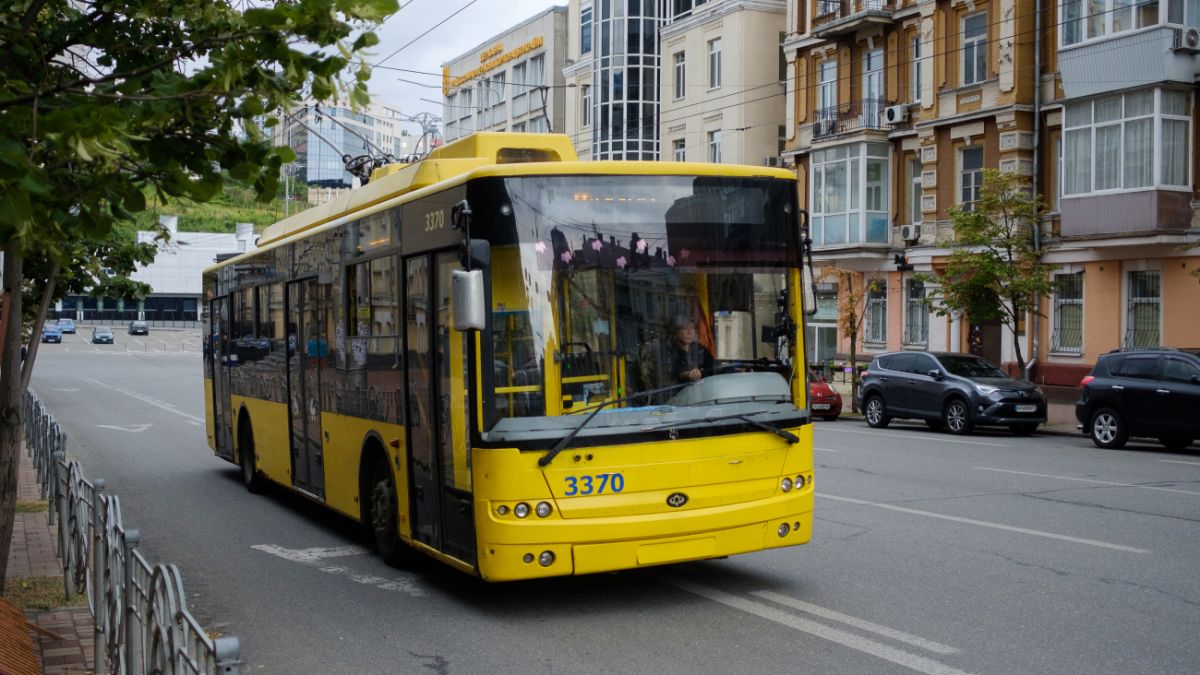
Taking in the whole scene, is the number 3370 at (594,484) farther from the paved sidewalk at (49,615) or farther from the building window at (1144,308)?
the building window at (1144,308)

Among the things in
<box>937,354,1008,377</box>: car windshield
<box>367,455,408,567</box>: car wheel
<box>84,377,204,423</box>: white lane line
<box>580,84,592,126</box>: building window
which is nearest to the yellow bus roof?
<box>367,455,408,567</box>: car wheel

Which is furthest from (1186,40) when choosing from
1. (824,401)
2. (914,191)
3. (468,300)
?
(468,300)

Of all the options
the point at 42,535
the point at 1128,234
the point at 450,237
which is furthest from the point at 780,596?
the point at 1128,234

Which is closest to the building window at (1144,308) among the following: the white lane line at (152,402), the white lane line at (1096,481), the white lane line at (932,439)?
the white lane line at (932,439)

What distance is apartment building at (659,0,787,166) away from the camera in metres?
48.1

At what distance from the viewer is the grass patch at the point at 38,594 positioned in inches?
349

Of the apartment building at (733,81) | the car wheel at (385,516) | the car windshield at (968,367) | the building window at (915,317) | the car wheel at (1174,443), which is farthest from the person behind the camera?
the apartment building at (733,81)

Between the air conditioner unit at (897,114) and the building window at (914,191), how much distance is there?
133cm

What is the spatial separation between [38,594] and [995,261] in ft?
74.7

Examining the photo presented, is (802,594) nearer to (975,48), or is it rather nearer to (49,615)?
(49,615)

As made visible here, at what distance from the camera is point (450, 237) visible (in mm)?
8602

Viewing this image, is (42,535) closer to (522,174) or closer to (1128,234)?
(522,174)

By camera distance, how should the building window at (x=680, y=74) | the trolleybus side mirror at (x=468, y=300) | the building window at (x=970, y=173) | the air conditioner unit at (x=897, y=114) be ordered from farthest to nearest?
the building window at (x=680, y=74) → the air conditioner unit at (x=897, y=114) → the building window at (x=970, y=173) → the trolleybus side mirror at (x=468, y=300)

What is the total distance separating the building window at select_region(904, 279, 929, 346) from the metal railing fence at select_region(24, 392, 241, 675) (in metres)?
29.8
